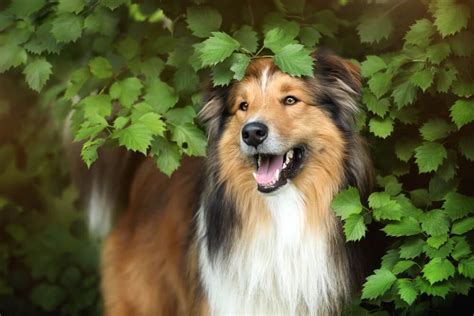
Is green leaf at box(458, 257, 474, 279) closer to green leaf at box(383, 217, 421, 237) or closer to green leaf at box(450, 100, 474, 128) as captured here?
green leaf at box(383, 217, 421, 237)

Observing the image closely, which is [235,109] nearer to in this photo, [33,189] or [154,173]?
[154,173]

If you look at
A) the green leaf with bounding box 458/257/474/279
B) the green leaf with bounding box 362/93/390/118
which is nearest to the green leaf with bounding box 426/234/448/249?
→ the green leaf with bounding box 458/257/474/279

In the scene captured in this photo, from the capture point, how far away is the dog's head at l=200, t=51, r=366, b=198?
4.54m

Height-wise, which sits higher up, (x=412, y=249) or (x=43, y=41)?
(x=43, y=41)

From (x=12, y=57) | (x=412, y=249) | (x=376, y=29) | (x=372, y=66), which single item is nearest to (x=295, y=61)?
(x=372, y=66)

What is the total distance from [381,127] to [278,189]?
1.82ft

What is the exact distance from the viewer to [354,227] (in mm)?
4512

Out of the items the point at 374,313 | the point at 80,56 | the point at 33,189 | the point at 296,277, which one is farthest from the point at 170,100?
the point at 33,189

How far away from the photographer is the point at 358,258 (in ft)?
15.7

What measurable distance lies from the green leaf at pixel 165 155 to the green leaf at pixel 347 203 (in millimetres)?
772

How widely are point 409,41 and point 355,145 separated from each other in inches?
21.1

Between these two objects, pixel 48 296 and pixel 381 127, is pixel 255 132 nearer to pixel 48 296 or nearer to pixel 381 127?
pixel 381 127

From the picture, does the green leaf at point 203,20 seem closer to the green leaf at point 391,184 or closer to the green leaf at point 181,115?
the green leaf at point 181,115

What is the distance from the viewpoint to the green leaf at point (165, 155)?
4.79 metres
